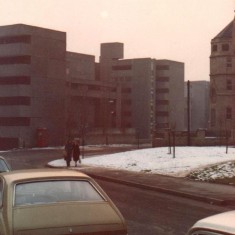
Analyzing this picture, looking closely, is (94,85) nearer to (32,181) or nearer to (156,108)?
(156,108)

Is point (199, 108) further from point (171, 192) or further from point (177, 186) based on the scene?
point (171, 192)

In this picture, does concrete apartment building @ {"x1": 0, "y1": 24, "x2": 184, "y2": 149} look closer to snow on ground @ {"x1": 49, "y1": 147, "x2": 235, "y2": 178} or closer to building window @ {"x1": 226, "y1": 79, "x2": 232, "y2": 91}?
building window @ {"x1": 226, "y1": 79, "x2": 232, "y2": 91}

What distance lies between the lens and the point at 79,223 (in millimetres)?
7254

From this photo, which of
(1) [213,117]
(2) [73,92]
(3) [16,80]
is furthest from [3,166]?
(2) [73,92]

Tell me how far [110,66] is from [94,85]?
2356cm

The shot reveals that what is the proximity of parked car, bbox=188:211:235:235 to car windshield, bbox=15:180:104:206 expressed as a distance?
2.64 meters

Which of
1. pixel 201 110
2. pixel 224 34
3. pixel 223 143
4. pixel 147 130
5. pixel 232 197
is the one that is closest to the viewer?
pixel 232 197

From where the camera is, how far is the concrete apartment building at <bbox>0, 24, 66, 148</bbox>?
74.7 m

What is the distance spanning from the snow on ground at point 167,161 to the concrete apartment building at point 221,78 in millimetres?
38358

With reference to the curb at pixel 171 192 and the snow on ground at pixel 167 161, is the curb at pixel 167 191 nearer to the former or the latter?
the curb at pixel 171 192

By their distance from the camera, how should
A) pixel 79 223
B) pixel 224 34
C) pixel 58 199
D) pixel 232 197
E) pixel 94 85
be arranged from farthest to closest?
1. pixel 94 85
2. pixel 224 34
3. pixel 232 197
4. pixel 58 199
5. pixel 79 223

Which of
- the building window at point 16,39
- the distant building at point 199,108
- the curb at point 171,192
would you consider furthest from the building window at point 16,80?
the distant building at point 199,108

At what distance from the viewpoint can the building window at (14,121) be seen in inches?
2958

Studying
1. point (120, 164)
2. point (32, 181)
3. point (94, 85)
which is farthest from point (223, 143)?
point (94, 85)
